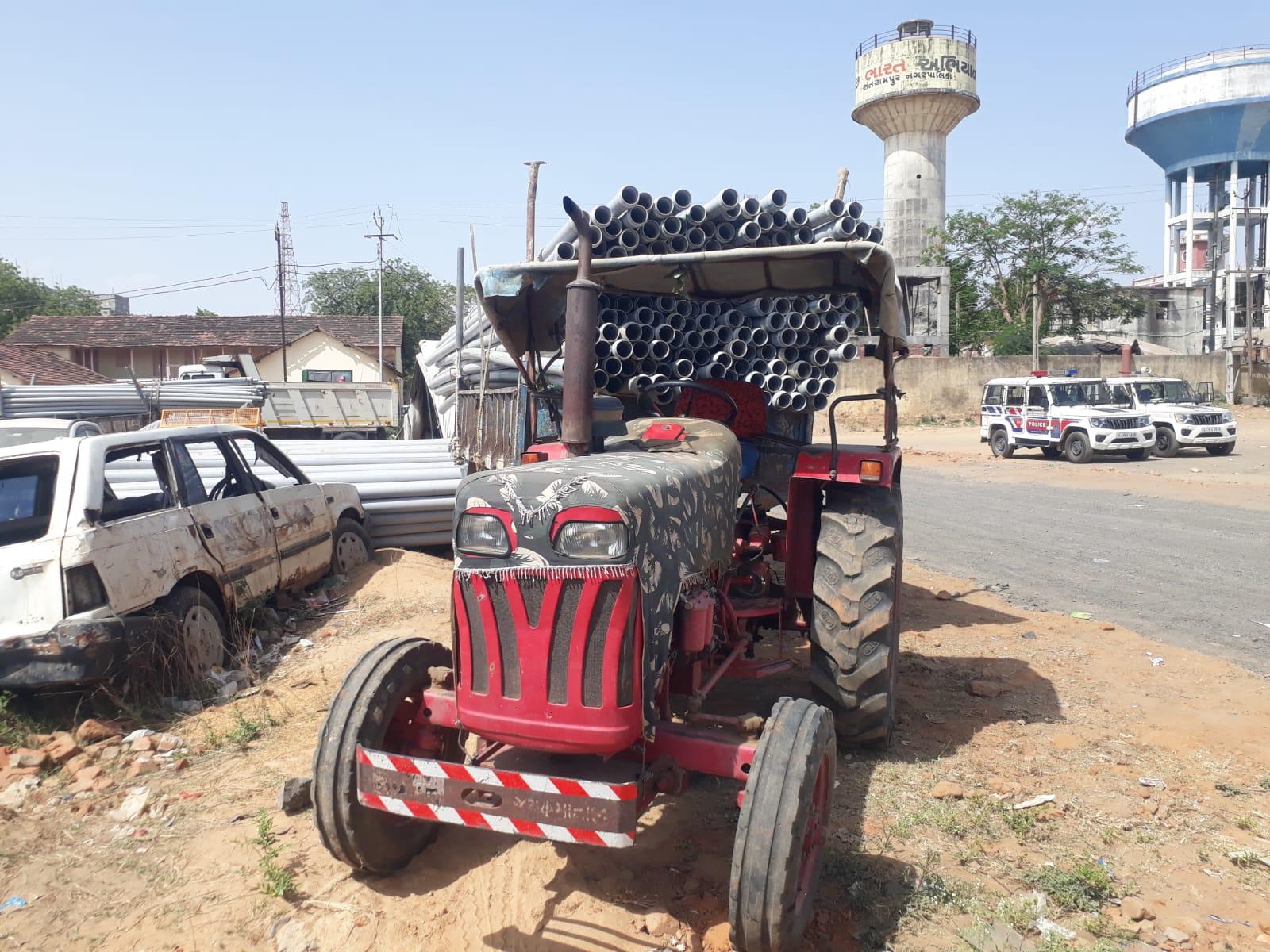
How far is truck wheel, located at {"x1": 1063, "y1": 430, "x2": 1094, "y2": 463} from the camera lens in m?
21.0

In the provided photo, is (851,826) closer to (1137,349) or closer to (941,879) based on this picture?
(941,879)

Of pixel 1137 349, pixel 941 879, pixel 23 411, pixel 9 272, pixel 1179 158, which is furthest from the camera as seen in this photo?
pixel 9 272

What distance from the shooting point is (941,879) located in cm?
355

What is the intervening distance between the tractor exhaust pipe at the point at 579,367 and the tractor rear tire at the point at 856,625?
4.71 ft

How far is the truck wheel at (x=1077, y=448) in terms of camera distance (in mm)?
21020

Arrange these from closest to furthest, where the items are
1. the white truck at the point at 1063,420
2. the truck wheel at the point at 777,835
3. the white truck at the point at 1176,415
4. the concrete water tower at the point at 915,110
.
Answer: the truck wheel at the point at 777,835 → the white truck at the point at 1063,420 → the white truck at the point at 1176,415 → the concrete water tower at the point at 915,110

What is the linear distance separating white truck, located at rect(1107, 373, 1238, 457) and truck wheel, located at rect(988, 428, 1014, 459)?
258cm

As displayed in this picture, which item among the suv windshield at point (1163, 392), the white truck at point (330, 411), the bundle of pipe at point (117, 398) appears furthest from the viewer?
the suv windshield at point (1163, 392)

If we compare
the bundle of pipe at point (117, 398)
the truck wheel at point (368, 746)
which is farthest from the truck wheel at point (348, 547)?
the bundle of pipe at point (117, 398)

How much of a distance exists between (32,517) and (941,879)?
5.16m

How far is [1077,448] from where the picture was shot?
70.1 feet

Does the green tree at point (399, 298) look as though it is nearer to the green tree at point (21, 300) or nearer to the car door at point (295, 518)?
the green tree at point (21, 300)

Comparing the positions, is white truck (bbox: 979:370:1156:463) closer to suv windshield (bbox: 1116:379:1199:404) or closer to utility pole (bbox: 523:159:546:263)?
suv windshield (bbox: 1116:379:1199:404)

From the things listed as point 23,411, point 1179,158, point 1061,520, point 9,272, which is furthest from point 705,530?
point 9,272
